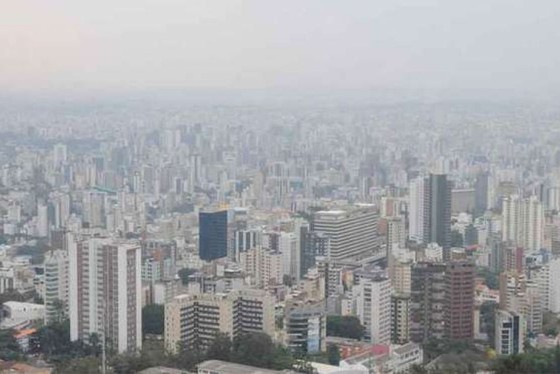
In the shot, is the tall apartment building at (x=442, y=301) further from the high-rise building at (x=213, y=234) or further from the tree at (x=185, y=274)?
the high-rise building at (x=213, y=234)

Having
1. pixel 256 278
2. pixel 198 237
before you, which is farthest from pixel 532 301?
pixel 198 237

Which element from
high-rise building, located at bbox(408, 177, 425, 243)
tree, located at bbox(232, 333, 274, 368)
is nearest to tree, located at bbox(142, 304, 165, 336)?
tree, located at bbox(232, 333, 274, 368)

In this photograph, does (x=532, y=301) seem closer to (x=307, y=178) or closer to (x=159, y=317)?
(x=159, y=317)

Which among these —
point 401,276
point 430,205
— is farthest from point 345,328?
point 430,205

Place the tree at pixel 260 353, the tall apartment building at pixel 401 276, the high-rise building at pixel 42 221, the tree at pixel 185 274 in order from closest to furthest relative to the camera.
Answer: the tree at pixel 260 353 → the tall apartment building at pixel 401 276 → the tree at pixel 185 274 → the high-rise building at pixel 42 221

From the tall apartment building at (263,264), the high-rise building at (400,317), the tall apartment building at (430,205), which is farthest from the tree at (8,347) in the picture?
the tall apartment building at (430,205)
